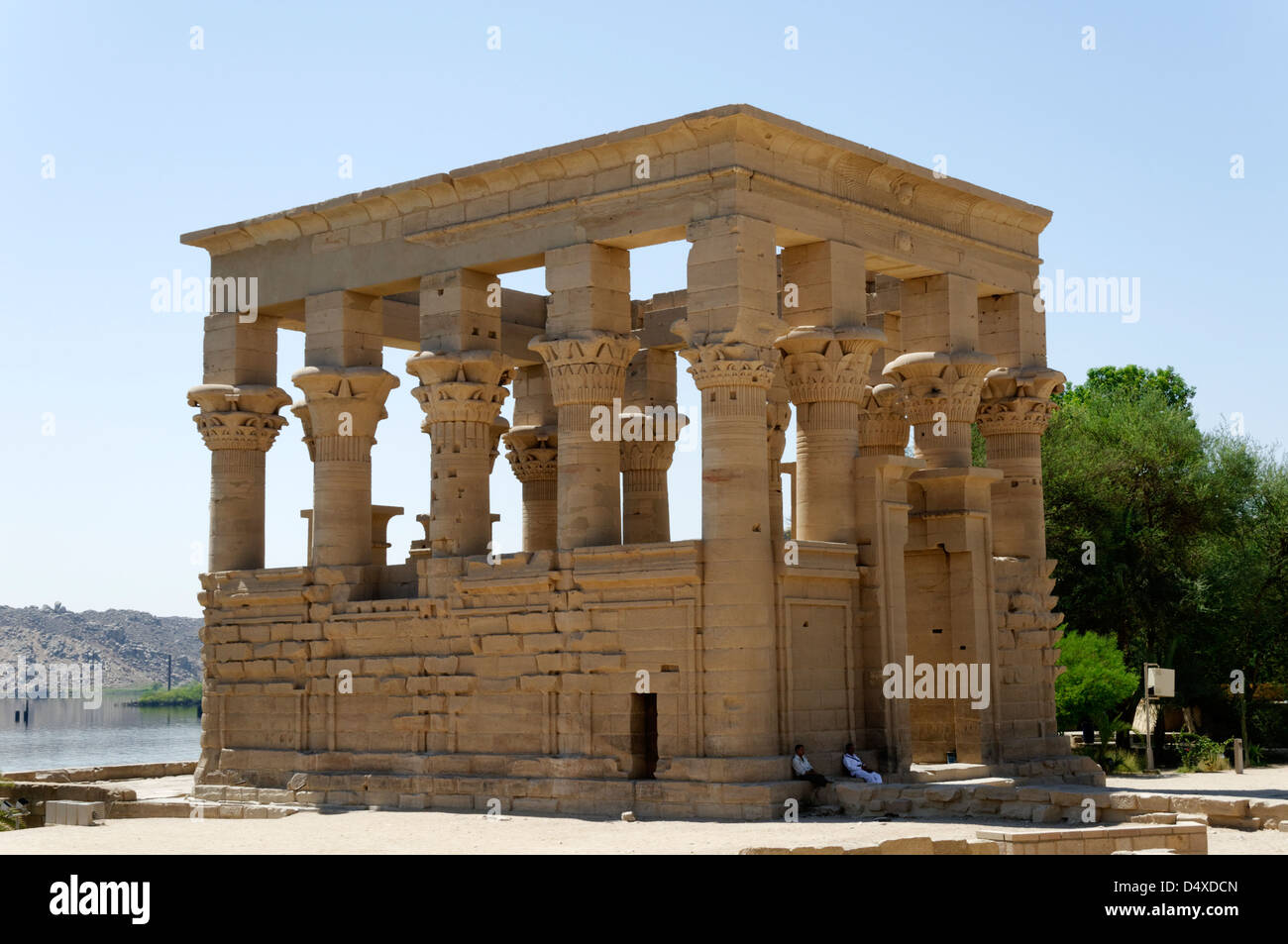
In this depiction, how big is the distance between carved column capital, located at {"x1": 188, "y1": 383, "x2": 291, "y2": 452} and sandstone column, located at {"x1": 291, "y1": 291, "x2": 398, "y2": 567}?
148 centimetres

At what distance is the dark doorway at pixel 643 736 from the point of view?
75.8 feet

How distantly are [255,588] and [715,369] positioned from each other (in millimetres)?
9987

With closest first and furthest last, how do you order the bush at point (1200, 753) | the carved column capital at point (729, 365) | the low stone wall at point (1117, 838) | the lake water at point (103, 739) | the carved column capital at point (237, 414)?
1. the low stone wall at point (1117, 838)
2. the carved column capital at point (729, 365)
3. the carved column capital at point (237, 414)
4. the bush at point (1200, 753)
5. the lake water at point (103, 739)

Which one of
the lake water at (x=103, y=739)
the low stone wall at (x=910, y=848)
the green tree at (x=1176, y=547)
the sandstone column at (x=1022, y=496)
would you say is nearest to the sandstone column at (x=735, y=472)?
the low stone wall at (x=910, y=848)

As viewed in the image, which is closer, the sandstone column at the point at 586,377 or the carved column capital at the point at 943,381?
the sandstone column at the point at 586,377

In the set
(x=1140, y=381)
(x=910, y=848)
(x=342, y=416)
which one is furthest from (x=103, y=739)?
(x=910, y=848)

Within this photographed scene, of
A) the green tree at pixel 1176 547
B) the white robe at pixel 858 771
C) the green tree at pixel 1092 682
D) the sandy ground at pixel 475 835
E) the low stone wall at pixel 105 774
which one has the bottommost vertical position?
the low stone wall at pixel 105 774

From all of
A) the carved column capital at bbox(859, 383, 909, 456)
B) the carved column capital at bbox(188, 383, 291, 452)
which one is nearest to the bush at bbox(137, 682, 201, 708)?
the carved column capital at bbox(188, 383, 291, 452)

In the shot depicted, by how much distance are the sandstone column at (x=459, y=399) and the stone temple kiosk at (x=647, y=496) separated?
51 mm

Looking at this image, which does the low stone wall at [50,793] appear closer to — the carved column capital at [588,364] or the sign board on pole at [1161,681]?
the carved column capital at [588,364]

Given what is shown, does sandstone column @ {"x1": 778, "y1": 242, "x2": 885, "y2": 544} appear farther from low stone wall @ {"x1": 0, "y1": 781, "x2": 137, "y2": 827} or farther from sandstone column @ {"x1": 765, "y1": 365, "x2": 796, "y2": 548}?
low stone wall @ {"x1": 0, "y1": 781, "x2": 137, "y2": 827}

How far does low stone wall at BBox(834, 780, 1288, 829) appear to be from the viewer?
64.8 feet

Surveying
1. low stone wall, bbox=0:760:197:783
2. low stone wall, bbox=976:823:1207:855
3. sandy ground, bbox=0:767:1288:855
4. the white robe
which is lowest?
low stone wall, bbox=0:760:197:783

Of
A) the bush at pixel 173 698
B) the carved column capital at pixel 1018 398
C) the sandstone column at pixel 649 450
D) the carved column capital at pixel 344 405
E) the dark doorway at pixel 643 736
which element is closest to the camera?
the dark doorway at pixel 643 736
